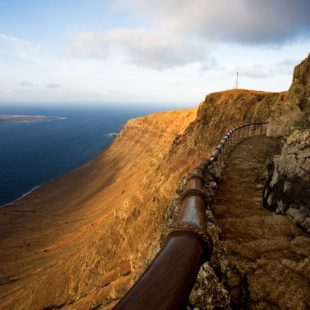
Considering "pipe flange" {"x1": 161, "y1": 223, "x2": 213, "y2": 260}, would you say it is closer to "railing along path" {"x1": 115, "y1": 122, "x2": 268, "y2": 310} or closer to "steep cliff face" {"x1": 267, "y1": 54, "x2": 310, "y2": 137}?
"railing along path" {"x1": 115, "y1": 122, "x2": 268, "y2": 310}

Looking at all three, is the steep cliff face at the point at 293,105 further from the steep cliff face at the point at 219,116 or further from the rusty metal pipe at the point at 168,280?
the rusty metal pipe at the point at 168,280

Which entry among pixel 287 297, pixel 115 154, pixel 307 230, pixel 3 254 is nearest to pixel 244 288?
pixel 287 297

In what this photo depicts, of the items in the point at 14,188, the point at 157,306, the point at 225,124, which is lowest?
the point at 14,188

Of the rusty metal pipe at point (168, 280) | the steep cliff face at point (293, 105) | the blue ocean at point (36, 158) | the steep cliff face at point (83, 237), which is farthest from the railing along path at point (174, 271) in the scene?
the blue ocean at point (36, 158)

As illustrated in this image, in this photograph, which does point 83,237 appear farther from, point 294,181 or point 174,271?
point 174,271

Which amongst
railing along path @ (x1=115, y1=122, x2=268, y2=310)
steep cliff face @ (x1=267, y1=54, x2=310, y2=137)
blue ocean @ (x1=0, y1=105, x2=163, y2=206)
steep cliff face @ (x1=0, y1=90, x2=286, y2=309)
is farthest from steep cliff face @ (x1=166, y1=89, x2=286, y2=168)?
blue ocean @ (x1=0, y1=105, x2=163, y2=206)

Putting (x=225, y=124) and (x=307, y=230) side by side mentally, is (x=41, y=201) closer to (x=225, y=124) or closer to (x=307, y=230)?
(x=225, y=124)
